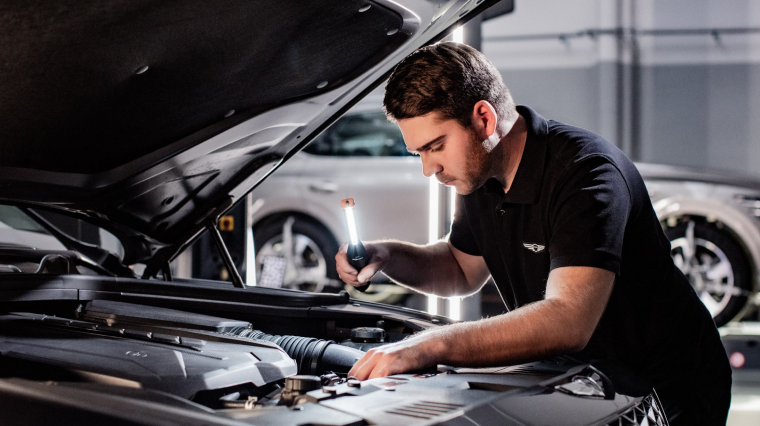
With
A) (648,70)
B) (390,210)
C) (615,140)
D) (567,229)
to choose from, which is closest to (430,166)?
(567,229)

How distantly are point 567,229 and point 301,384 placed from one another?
53 centimetres

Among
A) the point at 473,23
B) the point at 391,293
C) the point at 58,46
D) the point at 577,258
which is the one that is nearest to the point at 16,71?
the point at 58,46

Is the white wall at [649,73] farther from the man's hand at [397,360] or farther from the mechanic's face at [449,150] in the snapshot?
the man's hand at [397,360]

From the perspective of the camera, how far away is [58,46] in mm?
1035

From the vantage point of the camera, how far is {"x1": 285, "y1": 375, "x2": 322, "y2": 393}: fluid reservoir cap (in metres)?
0.92

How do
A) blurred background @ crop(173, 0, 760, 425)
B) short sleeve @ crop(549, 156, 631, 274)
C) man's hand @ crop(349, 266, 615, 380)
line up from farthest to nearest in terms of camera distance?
1. blurred background @ crop(173, 0, 760, 425)
2. short sleeve @ crop(549, 156, 631, 274)
3. man's hand @ crop(349, 266, 615, 380)

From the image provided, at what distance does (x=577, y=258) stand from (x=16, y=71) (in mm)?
941

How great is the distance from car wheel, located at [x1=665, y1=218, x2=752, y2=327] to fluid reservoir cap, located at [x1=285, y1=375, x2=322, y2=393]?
11.8 ft

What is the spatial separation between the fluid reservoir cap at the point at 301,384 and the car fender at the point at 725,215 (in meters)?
3.56

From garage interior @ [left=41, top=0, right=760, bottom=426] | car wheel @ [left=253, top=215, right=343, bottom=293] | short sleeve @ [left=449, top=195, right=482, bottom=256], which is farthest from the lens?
garage interior @ [left=41, top=0, right=760, bottom=426]

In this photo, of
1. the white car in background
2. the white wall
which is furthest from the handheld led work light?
the white wall

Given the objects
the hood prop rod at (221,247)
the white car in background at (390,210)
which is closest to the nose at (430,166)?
the hood prop rod at (221,247)

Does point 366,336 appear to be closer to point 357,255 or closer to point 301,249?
point 357,255

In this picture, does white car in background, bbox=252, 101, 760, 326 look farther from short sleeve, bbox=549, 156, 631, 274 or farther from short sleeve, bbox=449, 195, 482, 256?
short sleeve, bbox=549, 156, 631, 274
